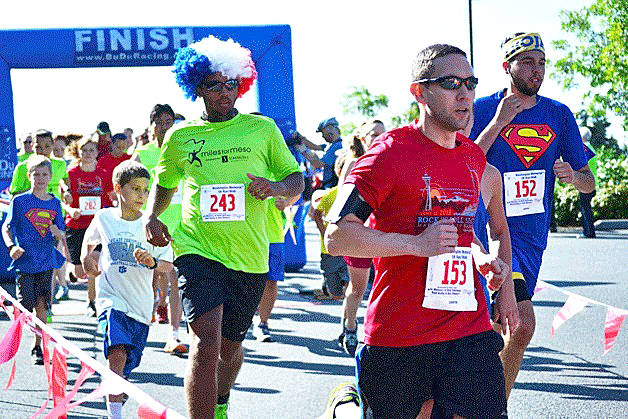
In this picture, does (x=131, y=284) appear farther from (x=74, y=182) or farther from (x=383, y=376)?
(x=74, y=182)

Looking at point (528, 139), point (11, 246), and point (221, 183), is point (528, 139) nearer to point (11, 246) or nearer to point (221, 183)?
point (221, 183)

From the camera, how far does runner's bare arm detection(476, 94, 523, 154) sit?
554cm

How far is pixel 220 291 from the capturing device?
5.31m

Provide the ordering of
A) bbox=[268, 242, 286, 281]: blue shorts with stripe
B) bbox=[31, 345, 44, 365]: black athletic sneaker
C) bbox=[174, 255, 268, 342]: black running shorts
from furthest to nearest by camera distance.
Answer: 1. bbox=[268, 242, 286, 281]: blue shorts with stripe
2. bbox=[31, 345, 44, 365]: black athletic sneaker
3. bbox=[174, 255, 268, 342]: black running shorts

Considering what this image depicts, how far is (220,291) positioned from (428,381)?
1712 mm

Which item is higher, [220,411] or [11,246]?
[11,246]

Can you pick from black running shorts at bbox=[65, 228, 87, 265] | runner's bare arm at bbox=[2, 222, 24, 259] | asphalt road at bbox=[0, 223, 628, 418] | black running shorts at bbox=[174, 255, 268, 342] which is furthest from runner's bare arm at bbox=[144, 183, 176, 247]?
black running shorts at bbox=[65, 228, 87, 265]

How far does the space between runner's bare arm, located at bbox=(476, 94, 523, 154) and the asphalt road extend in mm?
1659

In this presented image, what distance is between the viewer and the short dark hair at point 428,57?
12.9 feet

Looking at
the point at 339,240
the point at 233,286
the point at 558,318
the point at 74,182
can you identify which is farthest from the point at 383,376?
the point at 74,182

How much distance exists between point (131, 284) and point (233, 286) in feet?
3.43

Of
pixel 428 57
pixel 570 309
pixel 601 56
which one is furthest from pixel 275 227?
pixel 601 56

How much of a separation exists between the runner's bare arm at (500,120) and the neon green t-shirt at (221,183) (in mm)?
1094

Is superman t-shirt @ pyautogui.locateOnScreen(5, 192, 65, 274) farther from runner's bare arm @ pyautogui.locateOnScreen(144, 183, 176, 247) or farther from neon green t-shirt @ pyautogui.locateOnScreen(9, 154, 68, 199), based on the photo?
runner's bare arm @ pyautogui.locateOnScreen(144, 183, 176, 247)
